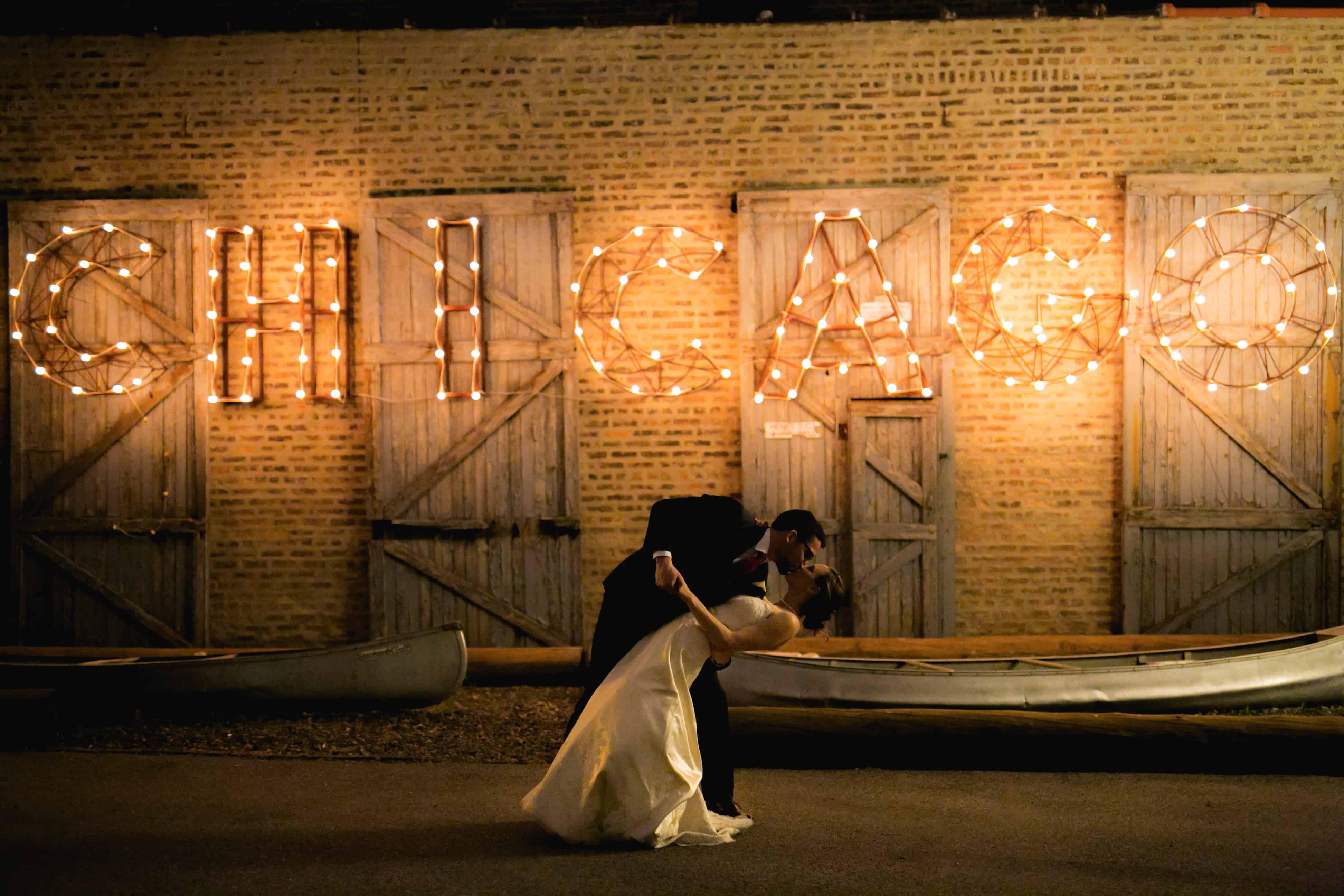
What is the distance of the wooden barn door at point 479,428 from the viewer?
8.57 meters

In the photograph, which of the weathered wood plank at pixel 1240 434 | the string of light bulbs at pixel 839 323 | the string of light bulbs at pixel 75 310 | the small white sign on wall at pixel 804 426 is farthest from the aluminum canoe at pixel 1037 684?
the string of light bulbs at pixel 75 310

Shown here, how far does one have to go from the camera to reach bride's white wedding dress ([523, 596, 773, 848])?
4.19 m

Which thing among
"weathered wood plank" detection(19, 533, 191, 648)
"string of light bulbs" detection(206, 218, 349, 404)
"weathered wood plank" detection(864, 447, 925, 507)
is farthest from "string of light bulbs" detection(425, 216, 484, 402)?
"weathered wood plank" detection(864, 447, 925, 507)

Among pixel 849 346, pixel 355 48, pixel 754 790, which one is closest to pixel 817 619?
pixel 754 790

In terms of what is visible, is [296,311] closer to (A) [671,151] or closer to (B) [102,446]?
(B) [102,446]

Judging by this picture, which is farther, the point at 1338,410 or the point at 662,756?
the point at 1338,410

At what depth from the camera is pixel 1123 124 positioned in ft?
28.0

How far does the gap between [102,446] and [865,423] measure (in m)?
6.10

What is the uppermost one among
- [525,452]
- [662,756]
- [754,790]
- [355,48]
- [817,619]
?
[355,48]

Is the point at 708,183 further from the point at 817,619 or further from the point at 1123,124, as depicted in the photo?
the point at 817,619

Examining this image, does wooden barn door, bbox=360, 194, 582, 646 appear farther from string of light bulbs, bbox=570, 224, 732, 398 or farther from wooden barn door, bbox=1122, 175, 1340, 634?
wooden barn door, bbox=1122, 175, 1340, 634

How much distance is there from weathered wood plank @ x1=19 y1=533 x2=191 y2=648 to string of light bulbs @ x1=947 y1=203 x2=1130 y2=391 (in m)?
6.76

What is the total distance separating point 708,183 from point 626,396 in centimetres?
182

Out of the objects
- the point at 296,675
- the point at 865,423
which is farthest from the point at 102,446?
the point at 865,423
